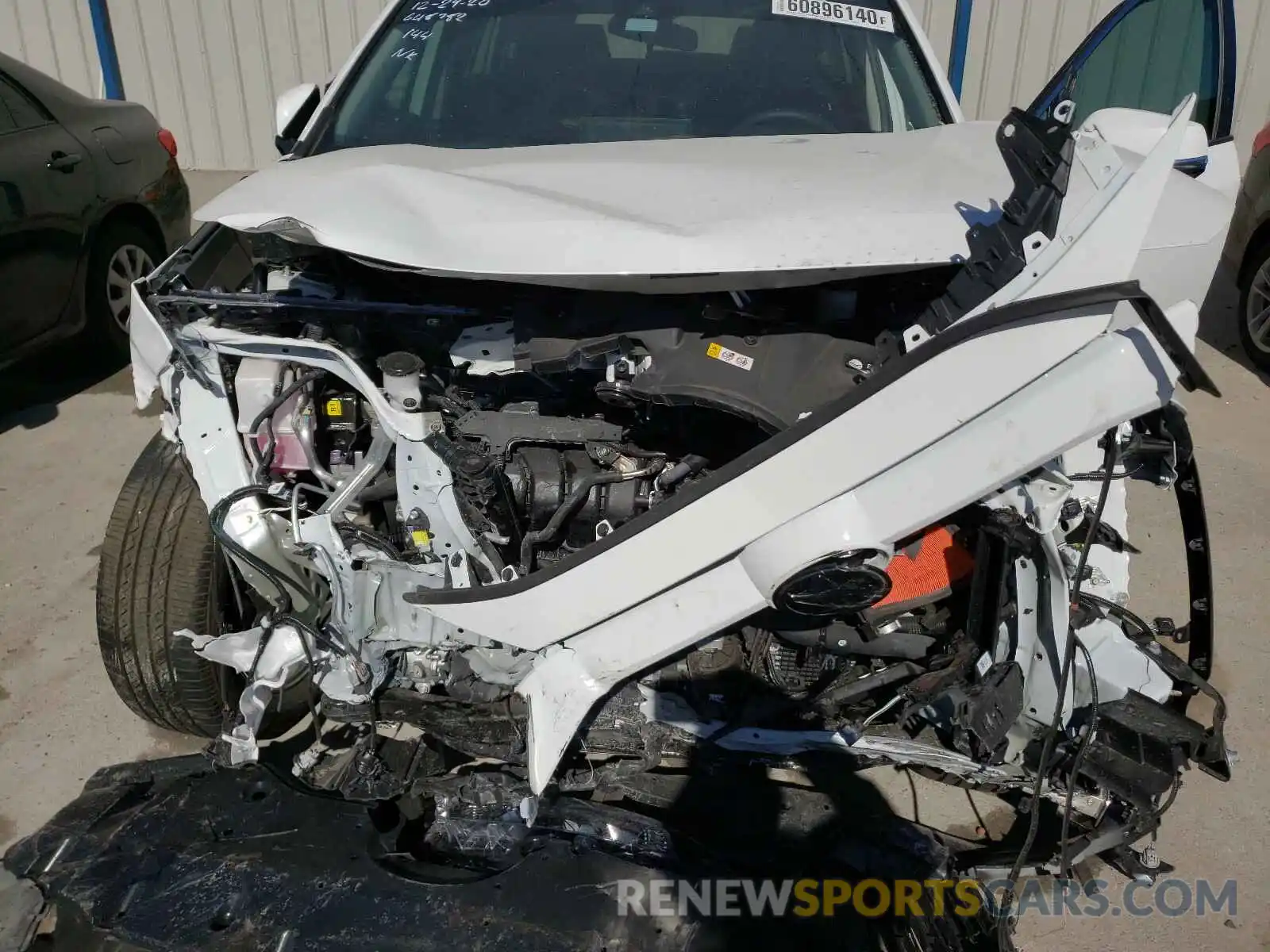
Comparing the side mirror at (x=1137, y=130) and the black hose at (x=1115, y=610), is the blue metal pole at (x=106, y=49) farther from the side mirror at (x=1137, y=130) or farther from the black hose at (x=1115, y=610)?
the black hose at (x=1115, y=610)

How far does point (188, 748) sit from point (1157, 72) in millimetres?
3245

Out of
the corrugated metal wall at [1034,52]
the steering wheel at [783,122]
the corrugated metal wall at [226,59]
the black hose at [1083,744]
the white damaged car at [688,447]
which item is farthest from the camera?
the corrugated metal wall at [226,59]

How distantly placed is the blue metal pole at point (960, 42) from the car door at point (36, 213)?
237 inches

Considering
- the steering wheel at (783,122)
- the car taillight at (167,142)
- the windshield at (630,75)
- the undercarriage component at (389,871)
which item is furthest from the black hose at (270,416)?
the car taillight at (167,142)

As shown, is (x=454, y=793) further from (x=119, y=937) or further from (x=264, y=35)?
(x=264, y=35)

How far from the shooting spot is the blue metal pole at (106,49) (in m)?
7.68

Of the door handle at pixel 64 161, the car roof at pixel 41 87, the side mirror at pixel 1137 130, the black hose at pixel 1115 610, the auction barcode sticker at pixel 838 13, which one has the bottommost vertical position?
the black hose at pixel 1115 610

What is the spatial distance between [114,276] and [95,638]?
89.0 inches

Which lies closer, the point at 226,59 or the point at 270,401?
the point at 270,401

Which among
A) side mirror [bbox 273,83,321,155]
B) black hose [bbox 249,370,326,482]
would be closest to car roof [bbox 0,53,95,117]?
side mirror [bbox 273,83,321,155]

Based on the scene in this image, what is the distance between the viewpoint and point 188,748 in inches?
102

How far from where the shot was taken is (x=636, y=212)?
1.64 meters

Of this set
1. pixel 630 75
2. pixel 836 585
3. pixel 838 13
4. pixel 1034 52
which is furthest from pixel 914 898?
pixel 1034 52

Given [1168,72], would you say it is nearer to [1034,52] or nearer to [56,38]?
[1034,52]
